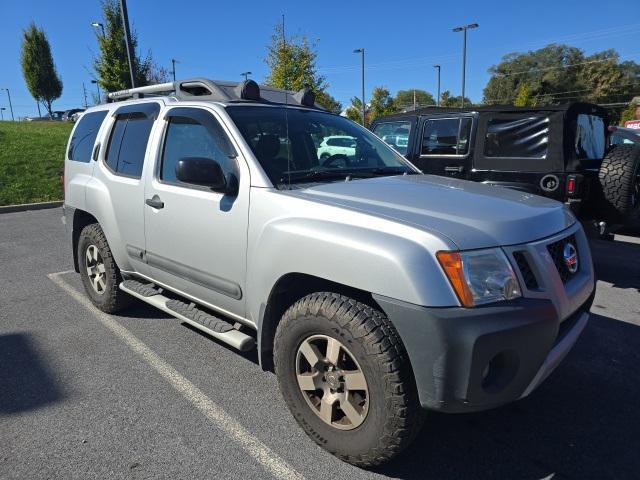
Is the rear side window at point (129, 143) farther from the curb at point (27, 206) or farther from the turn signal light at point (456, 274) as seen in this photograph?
the curb at point (27, 206)

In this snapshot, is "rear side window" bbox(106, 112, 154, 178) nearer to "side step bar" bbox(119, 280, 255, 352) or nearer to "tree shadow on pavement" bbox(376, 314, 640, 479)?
"side step bar" bbox(119, 280, 255, 352)

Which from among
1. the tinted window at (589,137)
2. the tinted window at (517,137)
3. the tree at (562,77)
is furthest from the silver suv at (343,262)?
the tree at (562,77)

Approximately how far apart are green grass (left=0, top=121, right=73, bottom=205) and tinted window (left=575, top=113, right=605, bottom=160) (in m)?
11.8

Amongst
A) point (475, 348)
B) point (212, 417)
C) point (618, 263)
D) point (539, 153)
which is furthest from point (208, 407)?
point (618, 263)

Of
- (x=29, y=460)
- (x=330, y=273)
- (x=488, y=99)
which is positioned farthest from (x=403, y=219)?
(x=488, y=99)

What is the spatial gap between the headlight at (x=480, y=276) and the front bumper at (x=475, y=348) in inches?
1.9

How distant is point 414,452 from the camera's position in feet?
8.30

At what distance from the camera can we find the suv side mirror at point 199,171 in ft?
8.93

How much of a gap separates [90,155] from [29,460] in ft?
9.44

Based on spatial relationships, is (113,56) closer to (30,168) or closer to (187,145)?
(30,168)

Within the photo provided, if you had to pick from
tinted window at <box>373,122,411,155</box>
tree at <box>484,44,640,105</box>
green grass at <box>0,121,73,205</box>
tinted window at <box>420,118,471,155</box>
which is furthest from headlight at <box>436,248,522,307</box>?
tree at <box>484,44,640,105</box>

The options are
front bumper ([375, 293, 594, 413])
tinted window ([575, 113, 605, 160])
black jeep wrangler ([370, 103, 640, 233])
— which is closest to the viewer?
front bumper ([375, 293, 594, 413])

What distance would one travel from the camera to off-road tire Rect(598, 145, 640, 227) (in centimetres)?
521

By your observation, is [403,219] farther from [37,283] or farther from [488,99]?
[488,99]
